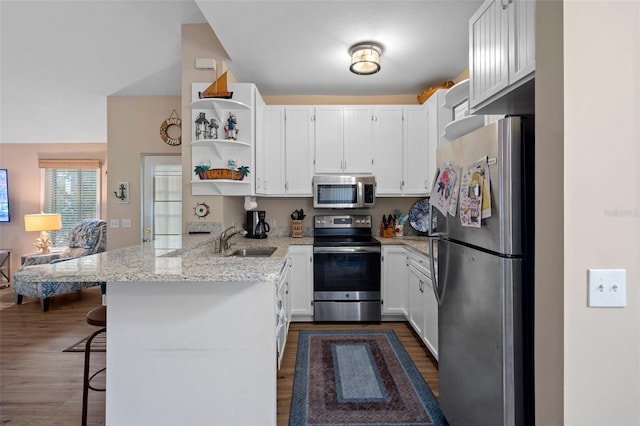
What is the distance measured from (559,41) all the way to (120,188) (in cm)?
452

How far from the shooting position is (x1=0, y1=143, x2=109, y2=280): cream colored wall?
217 inches

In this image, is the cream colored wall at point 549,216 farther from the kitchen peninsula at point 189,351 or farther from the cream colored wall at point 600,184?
the kitchen peninsula at point 189,351

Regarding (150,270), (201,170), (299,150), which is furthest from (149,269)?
(299,150)

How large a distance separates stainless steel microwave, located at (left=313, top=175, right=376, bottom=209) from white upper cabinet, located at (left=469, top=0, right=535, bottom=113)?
175cm

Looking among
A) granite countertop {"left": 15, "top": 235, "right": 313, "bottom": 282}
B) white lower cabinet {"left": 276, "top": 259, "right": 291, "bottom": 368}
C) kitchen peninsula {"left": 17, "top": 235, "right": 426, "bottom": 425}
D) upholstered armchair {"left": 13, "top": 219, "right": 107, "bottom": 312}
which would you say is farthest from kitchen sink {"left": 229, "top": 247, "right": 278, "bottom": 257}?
upholstered armchair {"left": 13, "top": 219, "right": 107, "bottom": 312}

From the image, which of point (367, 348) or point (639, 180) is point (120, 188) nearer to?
point (367, 348)

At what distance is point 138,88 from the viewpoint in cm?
385

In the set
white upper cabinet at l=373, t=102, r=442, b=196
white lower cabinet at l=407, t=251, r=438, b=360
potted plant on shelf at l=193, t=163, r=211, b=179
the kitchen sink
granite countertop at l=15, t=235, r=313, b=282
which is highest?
white upper cabinet at l=373, t=102, r=442, b=196

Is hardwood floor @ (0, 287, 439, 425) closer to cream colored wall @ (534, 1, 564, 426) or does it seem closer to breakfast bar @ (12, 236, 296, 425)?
breakfast bar @ (12, 236, 296, 425)

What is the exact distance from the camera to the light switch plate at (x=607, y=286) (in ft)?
2.86

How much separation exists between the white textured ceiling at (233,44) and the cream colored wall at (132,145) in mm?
164

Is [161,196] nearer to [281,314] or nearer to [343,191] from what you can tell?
[343,191]

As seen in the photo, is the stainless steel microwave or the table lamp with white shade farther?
the table lamp with white shade

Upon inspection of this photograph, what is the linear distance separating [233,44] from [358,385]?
113 inches
